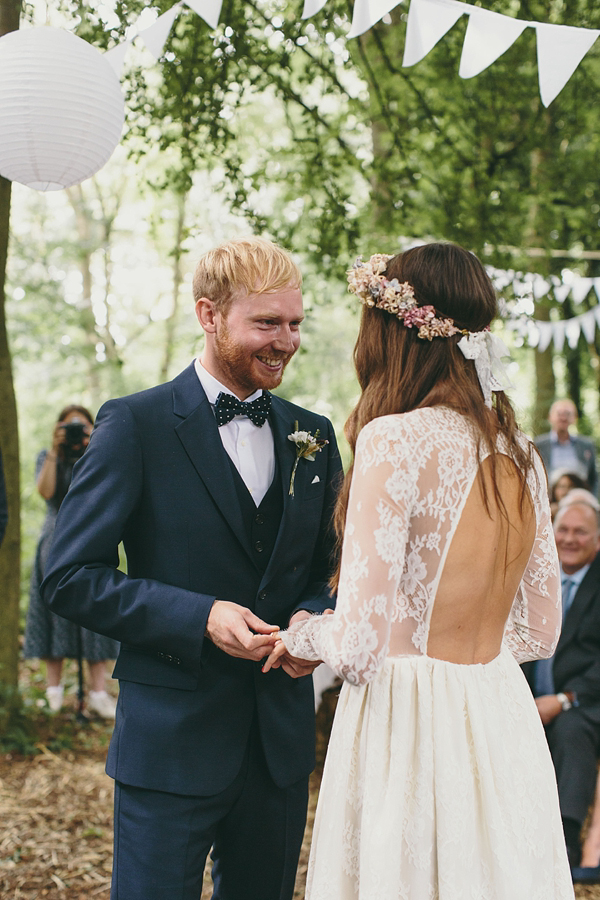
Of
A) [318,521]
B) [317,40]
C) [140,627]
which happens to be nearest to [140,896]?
[140,627]

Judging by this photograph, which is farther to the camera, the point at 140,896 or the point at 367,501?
the point at 140,896

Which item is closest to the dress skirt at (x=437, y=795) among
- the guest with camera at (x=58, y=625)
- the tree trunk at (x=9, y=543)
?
the tree trunk at (x=9, y=543)

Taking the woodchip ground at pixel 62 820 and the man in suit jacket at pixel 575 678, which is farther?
the man in suit jacket at pixel 575 678

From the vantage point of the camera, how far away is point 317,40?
5086 mm

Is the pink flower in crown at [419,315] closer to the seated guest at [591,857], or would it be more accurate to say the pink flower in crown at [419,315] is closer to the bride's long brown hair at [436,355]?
the bride's long brown hair at [436,355]

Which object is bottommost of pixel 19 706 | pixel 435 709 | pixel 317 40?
pixel 19 706

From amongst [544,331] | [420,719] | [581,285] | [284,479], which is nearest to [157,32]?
[284,479]

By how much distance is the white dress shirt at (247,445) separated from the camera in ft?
7.18

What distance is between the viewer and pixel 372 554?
1596 millimetres

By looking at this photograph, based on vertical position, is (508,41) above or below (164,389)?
above

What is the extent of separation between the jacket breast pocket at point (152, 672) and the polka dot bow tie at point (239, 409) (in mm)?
625

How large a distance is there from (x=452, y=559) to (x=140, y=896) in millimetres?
1073

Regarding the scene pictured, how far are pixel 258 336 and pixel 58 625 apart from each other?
3927 millimetres

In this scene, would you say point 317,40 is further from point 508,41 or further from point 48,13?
point 508,41
